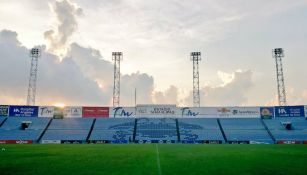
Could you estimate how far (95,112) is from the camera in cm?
7162

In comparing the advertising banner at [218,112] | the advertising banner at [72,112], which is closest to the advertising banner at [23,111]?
the advertising banner at [72,112]

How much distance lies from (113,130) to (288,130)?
35996mm

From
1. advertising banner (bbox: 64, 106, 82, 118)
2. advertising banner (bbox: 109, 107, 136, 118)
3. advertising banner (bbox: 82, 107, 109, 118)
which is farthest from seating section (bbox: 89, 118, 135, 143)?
advertising banner (bbox: 64, 106, 82, 118)

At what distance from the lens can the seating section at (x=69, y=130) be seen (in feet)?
196

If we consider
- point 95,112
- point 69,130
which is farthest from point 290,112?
point 69,130

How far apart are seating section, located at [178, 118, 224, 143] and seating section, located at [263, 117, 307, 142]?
1097 cm

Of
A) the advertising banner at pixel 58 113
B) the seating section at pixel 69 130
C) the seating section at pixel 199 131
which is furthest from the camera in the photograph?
the advertising banner at pixel 58 113

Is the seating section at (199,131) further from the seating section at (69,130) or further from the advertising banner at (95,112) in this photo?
the seating section at (69,130)

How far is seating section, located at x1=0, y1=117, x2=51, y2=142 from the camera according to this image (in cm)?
5997

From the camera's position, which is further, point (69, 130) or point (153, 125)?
point (153, 125)

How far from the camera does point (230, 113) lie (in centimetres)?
7156

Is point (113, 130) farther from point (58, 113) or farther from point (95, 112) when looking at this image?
point (58, 113)

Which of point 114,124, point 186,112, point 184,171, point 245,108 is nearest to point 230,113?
point 245,108

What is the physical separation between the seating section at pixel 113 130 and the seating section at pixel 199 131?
1084 centimetres
